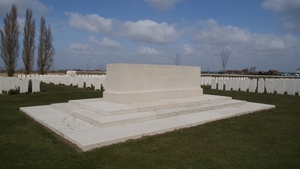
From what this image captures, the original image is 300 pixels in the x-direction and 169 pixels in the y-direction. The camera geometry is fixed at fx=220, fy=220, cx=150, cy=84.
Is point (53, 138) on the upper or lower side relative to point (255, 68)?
lower

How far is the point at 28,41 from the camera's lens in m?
27.9

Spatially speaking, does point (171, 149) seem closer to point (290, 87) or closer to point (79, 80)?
point (290, 87)

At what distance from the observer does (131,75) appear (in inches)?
280

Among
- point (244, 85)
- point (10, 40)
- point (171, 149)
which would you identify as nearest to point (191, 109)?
point (171, 149)

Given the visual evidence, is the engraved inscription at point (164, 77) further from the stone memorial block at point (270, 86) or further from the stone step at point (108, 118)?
the stone memorial block at point (270, 86)

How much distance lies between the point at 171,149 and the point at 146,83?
3.89 metres

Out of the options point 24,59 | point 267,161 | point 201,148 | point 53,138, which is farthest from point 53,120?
point 24,59

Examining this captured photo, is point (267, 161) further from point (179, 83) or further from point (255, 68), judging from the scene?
point (255, 68)

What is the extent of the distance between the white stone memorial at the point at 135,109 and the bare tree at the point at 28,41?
80.0ft

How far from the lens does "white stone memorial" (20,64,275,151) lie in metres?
4.63

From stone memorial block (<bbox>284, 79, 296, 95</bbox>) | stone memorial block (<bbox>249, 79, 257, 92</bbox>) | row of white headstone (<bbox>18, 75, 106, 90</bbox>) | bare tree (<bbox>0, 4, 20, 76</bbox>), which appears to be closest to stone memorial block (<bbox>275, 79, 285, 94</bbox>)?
stone memorial block (<bbox>284, 79, 296, 95</bbox>)

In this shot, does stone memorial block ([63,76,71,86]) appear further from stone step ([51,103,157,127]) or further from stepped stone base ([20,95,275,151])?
stone step ([51,103,157,127])

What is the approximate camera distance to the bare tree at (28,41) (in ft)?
91.2

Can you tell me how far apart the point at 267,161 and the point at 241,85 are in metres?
12.7
